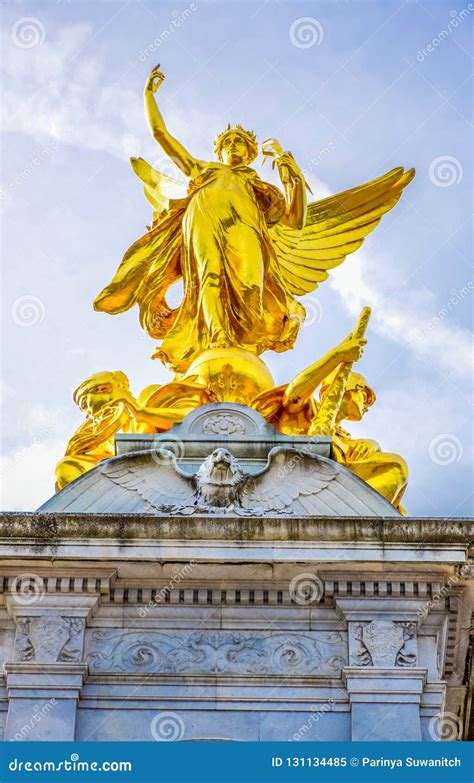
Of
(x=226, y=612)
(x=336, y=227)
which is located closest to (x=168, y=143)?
(x=336, y=227)

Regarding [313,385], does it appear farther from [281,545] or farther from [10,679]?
[10,679]

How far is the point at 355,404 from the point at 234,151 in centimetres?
433

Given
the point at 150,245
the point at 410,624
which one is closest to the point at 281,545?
the point at 410,624

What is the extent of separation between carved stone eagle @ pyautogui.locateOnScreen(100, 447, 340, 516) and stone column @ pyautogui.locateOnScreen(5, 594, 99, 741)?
145 centimetres

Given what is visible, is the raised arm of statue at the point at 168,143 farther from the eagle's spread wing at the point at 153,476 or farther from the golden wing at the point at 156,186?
the eagle's spread wing at the point at 153,476

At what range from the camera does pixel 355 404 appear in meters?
18.6

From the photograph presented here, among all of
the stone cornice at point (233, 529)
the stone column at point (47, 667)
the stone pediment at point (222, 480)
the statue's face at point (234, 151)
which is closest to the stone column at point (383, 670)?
the stone cornice at point (233, 529)

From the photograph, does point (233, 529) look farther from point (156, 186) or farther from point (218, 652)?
point (156, 186)

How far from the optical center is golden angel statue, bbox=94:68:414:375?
1925 cm

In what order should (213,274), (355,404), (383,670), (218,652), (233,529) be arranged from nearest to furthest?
(383,670)
(218,652)
(233,529)
(355,404)
(213,274)

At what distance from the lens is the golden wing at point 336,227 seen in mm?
21047

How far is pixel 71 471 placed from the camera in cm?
1731

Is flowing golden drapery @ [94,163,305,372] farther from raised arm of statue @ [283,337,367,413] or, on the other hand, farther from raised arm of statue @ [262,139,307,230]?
raised arm of statue @ [283,337,367,413]

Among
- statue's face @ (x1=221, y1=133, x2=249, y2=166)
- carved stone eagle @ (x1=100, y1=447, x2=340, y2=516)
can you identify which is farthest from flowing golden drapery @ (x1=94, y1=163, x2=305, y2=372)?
carved stone eagle @ (x1=100, y1=447, x2=340, y2=516)
